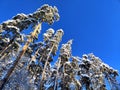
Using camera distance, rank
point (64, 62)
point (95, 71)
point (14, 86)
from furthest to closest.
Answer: point (64, 62) → point (95, 71) → point (14, 86)

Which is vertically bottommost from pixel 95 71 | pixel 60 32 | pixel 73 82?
pixel 73 82

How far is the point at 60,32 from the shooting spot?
117 feet

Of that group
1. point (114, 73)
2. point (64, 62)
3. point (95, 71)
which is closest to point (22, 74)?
point (64, 62)

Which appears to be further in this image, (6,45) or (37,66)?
(37,66)

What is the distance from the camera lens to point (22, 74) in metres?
26.4

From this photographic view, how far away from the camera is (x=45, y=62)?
33906 mm

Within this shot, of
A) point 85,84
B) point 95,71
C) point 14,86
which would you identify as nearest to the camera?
point 14,86

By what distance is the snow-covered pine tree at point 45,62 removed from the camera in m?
25.4

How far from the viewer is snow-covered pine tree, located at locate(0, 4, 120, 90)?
25.4 metres

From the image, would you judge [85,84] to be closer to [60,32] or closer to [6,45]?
[60,32]

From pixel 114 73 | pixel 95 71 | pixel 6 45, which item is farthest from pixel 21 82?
pixel 114 73

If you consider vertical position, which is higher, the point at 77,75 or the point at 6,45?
the point at 6,45

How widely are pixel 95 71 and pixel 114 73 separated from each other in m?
3.42

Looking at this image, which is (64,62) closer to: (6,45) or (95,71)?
(95,71)
